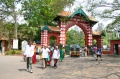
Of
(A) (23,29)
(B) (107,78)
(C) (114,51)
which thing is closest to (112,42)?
(C) (114,51)

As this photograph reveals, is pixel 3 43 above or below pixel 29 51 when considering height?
above

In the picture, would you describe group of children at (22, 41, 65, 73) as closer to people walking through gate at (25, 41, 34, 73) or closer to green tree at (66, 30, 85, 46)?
people walking through gate at (25, 41, 34, 73)

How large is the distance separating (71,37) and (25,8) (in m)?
36.6

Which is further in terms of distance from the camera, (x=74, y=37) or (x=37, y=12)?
(x=74, y=37)

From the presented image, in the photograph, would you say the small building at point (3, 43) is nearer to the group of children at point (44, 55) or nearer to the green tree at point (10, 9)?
the green tree at point (10, 9)

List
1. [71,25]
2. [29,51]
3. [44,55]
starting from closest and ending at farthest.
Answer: [29,51] < [44,55] < [71,25]

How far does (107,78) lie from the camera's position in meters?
9.51

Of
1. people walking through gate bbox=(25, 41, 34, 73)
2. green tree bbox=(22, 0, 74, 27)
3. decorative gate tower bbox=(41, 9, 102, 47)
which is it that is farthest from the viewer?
green tree bbox=(22, 0, 74, 27)

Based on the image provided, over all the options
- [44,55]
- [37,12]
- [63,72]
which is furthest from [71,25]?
[63,72]

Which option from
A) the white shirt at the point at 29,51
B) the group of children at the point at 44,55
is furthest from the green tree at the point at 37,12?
the white shirt at the point at 29,51

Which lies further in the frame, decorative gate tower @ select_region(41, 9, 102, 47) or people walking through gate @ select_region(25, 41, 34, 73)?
decorative gate tower @ select_region(41, 9, 102, 47)

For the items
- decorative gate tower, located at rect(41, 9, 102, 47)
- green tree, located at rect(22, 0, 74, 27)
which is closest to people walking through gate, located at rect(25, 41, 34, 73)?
decorative gate tower, located at rect(41, 9, 102, 47)

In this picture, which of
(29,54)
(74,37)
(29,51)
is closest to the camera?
(29,54)

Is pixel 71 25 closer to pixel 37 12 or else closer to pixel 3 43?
pixel 37 12
